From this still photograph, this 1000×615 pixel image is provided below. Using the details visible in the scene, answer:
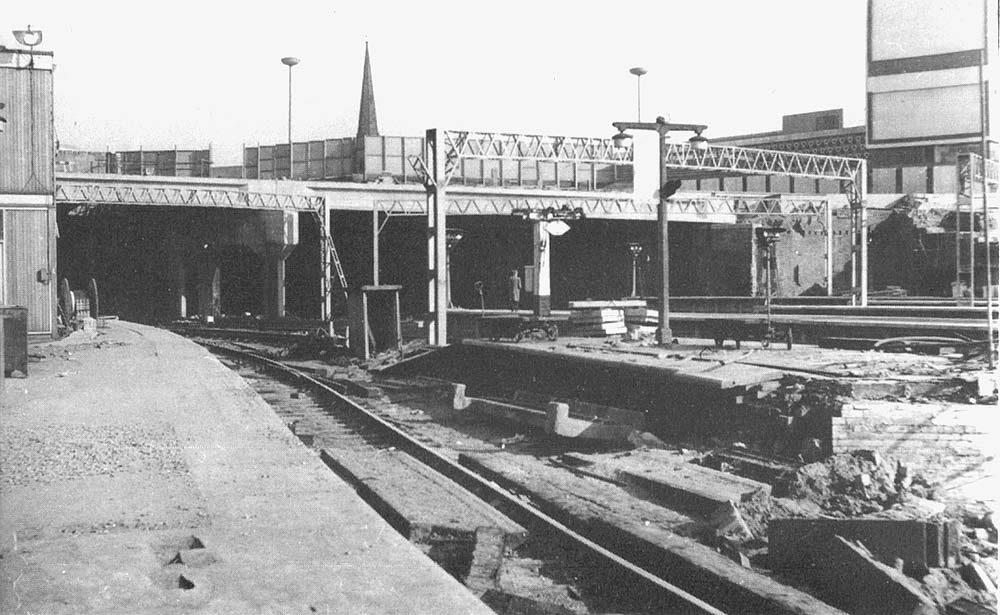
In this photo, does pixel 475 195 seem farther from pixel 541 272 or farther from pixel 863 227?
pixel 541 272

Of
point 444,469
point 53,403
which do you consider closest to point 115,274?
point 53,403

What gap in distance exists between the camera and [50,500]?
24.7 feet

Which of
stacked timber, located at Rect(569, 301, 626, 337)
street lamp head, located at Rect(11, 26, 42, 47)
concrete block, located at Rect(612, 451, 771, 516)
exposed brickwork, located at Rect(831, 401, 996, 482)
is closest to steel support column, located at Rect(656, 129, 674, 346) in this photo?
stacked timber, located at Rect(569, 301, 626, 337)

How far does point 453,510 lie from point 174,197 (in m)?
30.3

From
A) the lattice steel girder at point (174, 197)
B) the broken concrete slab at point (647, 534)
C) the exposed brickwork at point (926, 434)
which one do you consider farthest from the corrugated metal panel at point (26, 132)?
the exposed brickwork at point (926, 434)

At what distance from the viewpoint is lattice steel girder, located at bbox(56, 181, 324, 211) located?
3412 centimetres

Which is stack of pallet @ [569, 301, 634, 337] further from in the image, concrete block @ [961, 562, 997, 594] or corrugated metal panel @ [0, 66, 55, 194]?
corrugated metal panel @ [0, 66, 55, 194]

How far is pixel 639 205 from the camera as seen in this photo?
4212 cm

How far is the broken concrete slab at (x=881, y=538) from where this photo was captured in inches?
271

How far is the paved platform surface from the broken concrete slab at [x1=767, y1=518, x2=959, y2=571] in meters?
2.92

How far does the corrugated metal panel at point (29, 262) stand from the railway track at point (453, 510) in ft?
40.9

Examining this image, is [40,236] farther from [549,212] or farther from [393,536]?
[393,536]

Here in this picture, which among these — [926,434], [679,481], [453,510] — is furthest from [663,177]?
[453,510]

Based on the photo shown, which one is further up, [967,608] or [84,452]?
[84,452]
